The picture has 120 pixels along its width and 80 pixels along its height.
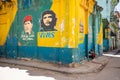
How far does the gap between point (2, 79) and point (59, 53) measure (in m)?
4.75

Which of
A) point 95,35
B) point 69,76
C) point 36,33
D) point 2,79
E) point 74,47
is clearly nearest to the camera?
point 2,79

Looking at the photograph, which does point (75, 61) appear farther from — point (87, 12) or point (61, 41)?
point (87, 12)

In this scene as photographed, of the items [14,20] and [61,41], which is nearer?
[61,41]

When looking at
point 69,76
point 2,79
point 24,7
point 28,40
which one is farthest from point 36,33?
point 2,79

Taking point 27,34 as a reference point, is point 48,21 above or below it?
above

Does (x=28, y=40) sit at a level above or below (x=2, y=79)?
above

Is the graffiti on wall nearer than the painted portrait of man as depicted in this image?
No

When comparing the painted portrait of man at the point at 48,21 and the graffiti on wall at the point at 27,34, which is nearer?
the painted portrait of man at the point at 48,21

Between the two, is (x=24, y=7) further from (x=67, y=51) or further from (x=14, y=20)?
(x=67, y=51)

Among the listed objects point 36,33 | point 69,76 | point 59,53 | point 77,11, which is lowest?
point 69,76

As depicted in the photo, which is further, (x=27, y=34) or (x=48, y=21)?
(x=27, y=34)

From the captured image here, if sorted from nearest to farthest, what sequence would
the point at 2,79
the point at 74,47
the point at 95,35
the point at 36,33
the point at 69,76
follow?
the point at 2,79, the point at 69,76, the point at 74,47, the point at 36,33, the point at 95,35

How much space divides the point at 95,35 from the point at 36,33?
6.18 m

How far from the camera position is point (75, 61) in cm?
1346
